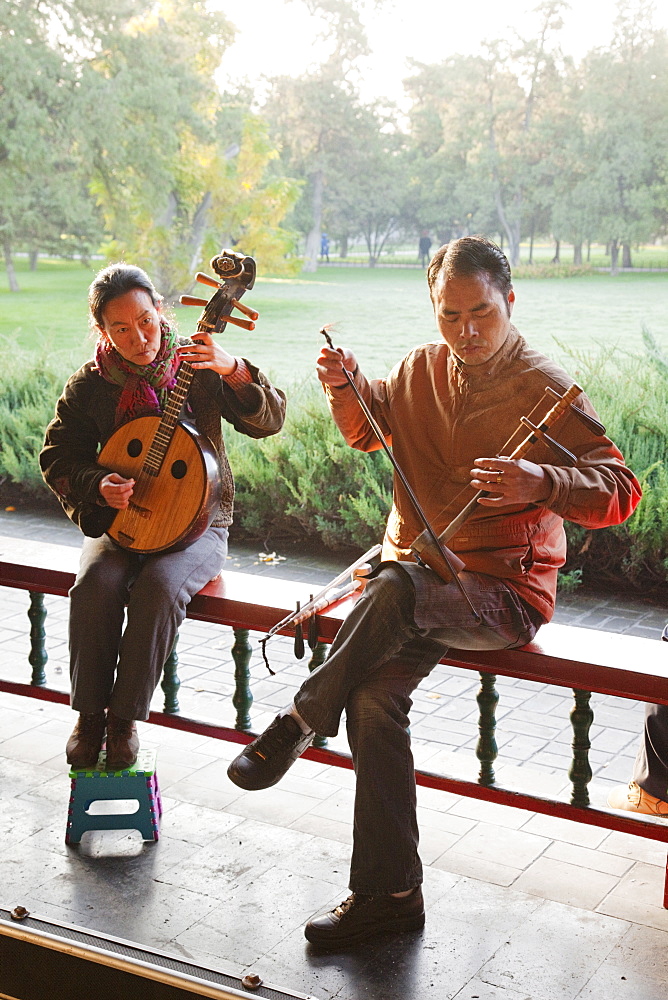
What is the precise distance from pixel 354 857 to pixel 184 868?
571 mm

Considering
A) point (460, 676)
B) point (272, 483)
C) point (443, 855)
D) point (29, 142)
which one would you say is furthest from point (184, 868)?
point (29, 142)

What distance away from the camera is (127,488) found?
282cm

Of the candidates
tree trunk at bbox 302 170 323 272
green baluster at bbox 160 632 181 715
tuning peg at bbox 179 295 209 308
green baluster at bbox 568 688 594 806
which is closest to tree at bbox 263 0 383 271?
tree trunk at bbox 302 170 323 272

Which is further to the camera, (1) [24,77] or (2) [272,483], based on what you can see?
(1) [24,77]

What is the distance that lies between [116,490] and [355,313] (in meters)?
7.82

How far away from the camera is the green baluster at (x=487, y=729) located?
2646 mm

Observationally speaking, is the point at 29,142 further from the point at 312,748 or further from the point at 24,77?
the point at 312,748

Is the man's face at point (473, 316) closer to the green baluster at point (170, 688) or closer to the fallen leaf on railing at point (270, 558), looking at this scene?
the green baluster at point (170, 688)

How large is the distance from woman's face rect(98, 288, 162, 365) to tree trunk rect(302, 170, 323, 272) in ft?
24.8

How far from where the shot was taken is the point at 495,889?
105 inches

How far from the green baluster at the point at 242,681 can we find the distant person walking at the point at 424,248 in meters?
7.06

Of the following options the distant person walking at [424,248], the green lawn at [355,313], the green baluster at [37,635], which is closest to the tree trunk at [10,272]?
the green lawn at [355,313]

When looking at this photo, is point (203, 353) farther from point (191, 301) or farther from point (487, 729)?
point (487, 729)

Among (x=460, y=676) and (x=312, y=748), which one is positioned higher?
(x=312, y=748)
